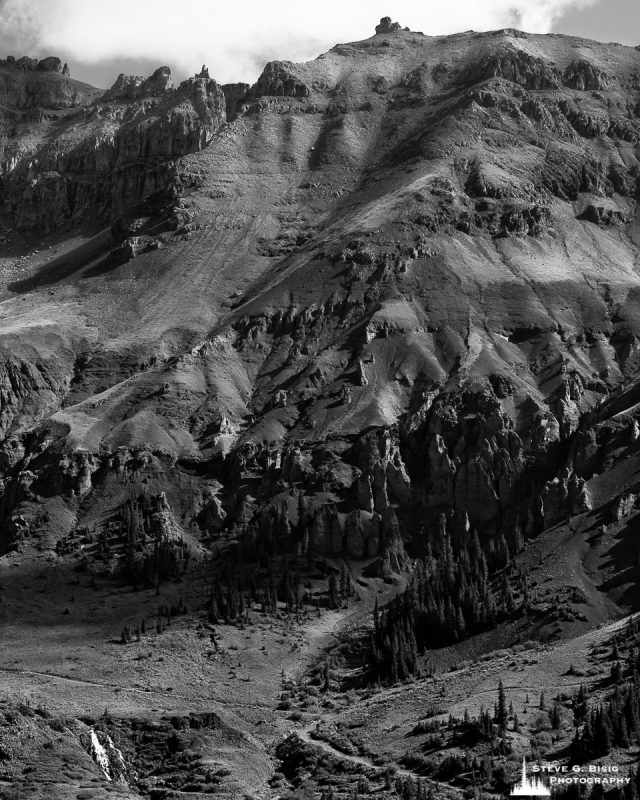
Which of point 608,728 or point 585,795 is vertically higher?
point 608,728

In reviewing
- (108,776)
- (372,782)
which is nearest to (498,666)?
(372,782)

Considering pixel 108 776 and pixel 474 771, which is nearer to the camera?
pixel 474 771

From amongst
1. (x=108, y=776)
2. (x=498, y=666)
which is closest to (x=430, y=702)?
(x=498, y=666)

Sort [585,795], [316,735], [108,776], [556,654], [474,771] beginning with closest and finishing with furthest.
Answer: [585,795], [474,771], [108,776], [316,735], [556,654]

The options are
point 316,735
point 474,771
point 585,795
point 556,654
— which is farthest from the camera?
point 556,654

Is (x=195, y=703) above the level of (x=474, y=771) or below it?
above

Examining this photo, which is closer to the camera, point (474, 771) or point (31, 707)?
point (474, 771)

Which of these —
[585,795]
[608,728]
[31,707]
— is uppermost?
[31,707]

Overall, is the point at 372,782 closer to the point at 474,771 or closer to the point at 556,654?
the point at 474,771

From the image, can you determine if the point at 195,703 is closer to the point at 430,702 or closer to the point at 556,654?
the point at 430,702
